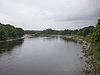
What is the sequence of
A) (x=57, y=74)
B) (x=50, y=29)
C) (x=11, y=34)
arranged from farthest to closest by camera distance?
1. (x=50, y=29)
2. (x=11, y=34)
3. (x=57, y=74)

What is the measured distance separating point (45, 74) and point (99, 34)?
1476 cm

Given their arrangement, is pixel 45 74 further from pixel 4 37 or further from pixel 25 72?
pixel 4 37

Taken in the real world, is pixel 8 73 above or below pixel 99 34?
below

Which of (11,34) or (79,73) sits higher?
(11,34)

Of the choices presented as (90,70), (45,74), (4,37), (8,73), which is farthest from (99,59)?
(4,37)

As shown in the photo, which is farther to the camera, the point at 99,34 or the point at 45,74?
the point at 99,34

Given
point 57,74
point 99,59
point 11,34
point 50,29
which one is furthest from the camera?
point 50,29

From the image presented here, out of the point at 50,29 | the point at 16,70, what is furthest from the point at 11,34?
the point at 50,29

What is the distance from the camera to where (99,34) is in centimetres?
2688

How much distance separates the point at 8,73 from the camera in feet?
62.4

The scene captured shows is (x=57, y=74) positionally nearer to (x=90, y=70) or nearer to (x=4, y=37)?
(x=90, y=70)

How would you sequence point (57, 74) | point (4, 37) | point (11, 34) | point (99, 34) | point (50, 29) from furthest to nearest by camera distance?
point (50, 29) < point (11, 34) < point (4, 37) < point (99, 34) < point (57, 74)

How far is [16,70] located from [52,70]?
224 inches

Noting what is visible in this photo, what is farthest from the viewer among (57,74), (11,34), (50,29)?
(50,29)
